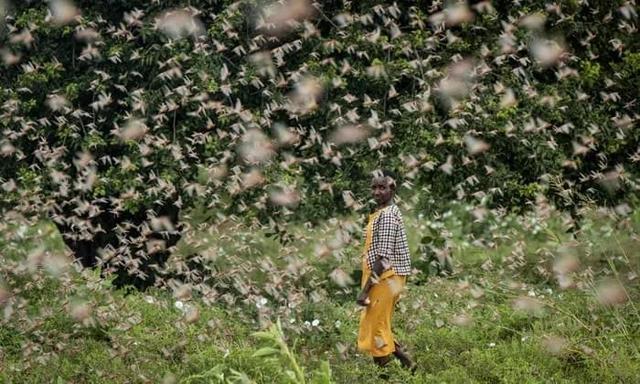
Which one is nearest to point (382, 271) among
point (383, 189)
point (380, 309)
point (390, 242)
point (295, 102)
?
point (390, 242)

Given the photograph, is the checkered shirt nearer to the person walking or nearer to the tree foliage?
the person walking

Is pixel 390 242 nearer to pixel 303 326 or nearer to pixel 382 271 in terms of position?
pixel 382 271

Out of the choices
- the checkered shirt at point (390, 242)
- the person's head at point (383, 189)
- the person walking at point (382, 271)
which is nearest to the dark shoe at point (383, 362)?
the person walking at point (382, 271)

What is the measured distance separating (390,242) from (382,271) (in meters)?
0.24

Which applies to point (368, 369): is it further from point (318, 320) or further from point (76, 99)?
point (76, 99)

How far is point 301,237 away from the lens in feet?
29.1

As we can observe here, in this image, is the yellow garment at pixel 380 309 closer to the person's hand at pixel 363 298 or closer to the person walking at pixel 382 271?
the person walking at pixel 382 271

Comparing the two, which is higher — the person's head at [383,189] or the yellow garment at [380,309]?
the person's head at [383,189]

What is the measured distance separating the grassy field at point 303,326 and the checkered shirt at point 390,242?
2.69ft

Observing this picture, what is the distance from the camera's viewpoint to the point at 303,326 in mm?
8375

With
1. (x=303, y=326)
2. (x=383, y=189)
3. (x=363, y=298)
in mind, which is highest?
(x=383, y=189)

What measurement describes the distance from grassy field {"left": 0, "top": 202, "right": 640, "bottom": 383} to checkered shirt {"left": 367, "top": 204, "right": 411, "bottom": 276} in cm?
82

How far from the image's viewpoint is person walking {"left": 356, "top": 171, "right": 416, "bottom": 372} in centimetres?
689

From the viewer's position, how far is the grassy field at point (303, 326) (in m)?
7.03
